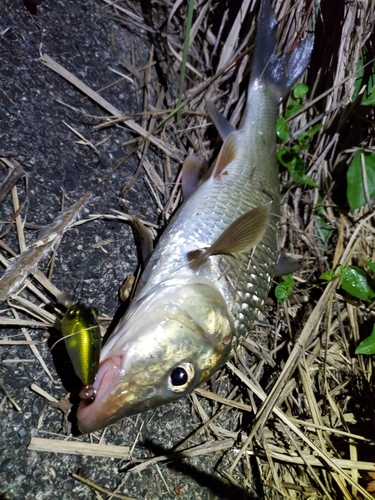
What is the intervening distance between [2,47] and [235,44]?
→ 1.46 m

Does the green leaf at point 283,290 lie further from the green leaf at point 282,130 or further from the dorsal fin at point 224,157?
the green leaf at point 282,130

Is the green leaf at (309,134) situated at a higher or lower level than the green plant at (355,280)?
higher

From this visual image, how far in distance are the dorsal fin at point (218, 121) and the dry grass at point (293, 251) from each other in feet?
0.60

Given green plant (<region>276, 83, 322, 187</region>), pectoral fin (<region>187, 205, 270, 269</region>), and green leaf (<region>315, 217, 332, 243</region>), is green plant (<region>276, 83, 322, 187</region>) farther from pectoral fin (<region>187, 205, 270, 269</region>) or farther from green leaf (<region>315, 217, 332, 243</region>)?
pectoral fin (<region>187, 205, 270, 269</region>)

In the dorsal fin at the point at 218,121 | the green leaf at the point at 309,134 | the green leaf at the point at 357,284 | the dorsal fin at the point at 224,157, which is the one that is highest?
the dorsal fin at the point at 218,121

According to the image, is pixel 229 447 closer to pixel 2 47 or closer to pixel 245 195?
pixel 245 195

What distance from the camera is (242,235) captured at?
1.87m

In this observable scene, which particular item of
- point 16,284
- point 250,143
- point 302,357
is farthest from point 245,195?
point 16,284

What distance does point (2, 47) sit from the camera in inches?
87.8

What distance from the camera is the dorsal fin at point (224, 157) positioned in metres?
2.38

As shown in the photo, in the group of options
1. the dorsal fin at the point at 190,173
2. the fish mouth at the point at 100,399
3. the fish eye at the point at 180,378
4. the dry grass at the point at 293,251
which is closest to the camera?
the fish mouth at the point at 100,399

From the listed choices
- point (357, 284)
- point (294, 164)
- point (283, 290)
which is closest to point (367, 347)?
point (357, 284)

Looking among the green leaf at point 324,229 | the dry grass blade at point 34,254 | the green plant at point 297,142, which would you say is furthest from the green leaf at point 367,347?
the dry grass blade at point 34,254

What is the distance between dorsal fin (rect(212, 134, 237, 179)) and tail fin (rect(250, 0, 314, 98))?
1.81ft
